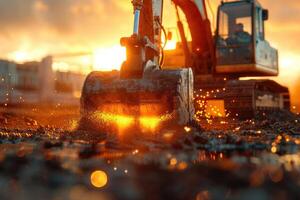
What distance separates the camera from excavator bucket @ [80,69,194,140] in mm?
5895

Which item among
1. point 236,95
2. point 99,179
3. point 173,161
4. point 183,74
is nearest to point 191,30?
point 236,95

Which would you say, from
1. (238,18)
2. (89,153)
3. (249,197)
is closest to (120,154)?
(89,153)

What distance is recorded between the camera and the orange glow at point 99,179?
256 centimetres

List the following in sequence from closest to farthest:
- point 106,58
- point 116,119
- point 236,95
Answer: point 116,119 → point 236,95 → point 106,58

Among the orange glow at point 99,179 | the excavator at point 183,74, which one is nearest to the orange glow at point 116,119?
the excavator at point 183,74

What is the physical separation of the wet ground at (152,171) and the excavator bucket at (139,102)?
1.35 meters

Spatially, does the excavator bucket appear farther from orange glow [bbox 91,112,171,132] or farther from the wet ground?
the wet ground

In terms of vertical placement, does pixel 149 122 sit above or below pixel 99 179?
above

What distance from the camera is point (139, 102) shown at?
19.7 feet

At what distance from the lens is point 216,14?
1097 centimetres

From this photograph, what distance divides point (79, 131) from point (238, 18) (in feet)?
21.9

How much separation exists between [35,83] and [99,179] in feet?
55.6

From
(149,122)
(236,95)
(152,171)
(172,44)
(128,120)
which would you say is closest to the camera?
(152,171)

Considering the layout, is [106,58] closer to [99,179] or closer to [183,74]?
[183,74]
